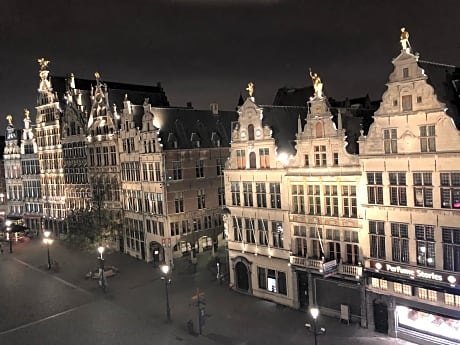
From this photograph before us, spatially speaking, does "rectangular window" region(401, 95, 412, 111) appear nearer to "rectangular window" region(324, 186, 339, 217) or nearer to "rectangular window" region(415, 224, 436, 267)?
"rectangular window" region(415, 224, 436, 267)

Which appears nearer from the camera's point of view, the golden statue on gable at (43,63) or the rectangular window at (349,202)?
the rectangular window at (349,202)

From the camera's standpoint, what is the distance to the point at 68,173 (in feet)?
200

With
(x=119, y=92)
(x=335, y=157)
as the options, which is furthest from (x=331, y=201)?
(x=119, y=92)

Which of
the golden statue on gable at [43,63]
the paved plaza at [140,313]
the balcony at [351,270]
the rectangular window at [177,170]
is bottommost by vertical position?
the paved plaza at [140,313]

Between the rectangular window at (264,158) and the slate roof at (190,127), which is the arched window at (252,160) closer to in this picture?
the rectangular window at (264,158)

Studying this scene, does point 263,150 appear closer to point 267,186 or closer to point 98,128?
point 267,186

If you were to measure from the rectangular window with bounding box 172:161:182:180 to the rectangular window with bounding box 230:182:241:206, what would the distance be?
35.0ft

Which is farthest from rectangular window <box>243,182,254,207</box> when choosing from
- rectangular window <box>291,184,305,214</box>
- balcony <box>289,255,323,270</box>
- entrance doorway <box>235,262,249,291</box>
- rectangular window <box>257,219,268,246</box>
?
balcony <box>289,255,323,270</box>

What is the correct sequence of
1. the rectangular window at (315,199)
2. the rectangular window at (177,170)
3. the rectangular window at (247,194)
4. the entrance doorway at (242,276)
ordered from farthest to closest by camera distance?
the rectangular window at (177,170)
the entrance doorway at (242,276)
the rectangular window at (247,194)
the rectangular window at (315,199)

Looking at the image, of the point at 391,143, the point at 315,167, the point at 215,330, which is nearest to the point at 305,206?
the point at 315,167

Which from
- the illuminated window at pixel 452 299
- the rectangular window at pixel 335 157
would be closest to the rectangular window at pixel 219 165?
the rectangular window at pixel 335 157

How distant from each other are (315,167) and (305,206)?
2949 mm

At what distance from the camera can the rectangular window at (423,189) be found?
25.7 m

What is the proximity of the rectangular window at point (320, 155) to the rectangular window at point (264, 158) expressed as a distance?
4.53 metres
